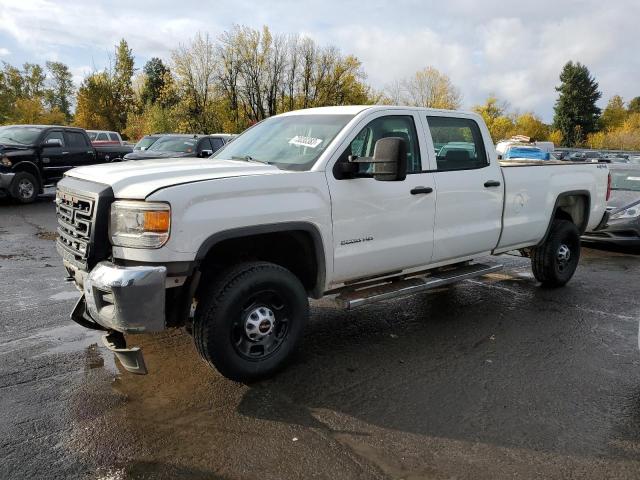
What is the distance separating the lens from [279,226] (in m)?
3.83

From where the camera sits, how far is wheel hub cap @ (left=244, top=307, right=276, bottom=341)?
3.85 meters

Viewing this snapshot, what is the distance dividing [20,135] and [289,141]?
38.2 feet

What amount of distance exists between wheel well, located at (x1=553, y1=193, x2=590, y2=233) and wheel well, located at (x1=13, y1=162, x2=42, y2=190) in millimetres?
12045

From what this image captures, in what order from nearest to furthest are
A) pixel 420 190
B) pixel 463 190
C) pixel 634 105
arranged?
pixel 420 190
pixel 463 190
pixel 634 105

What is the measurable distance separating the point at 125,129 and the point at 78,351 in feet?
158

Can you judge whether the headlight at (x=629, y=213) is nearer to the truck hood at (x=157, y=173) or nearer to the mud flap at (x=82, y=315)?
the truck hood at (x=157, y=173)

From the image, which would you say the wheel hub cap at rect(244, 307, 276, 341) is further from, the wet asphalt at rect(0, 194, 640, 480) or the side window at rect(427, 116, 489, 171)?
the side window at rect(427, 116, 489, 171)

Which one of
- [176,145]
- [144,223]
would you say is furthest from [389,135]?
[176,145]

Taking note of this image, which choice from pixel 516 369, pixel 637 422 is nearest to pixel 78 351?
pixel 516 369

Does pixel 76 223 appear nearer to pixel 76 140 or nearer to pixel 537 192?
pixel 537 192

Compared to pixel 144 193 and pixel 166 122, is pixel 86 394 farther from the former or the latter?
pixel 166 122

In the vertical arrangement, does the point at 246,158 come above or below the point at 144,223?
above

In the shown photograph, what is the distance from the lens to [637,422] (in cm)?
355

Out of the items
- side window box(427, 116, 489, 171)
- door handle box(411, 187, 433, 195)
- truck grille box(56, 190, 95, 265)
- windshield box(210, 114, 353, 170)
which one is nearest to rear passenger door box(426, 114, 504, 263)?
side window box(427, 116, 489, 171)
